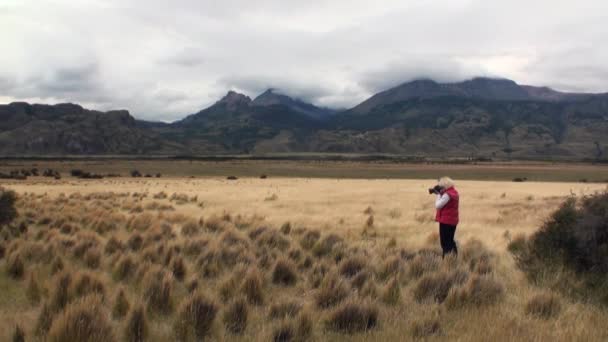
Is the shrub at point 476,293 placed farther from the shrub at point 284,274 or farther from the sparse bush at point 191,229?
the sparse bush at point 191,229

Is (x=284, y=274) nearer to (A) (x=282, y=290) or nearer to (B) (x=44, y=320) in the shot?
(A) (x=282, y=290)

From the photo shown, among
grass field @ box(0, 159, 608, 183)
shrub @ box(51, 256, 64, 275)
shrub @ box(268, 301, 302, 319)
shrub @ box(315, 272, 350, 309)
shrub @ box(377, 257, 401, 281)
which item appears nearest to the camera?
shrub @ box(268, 301, 302, 319)

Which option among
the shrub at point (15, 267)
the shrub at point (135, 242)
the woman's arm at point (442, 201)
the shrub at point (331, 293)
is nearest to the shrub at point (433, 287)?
the shrub at point (331, 293)

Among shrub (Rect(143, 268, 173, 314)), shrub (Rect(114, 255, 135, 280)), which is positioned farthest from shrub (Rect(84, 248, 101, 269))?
Result: shrub (Rect(143, 268, 173, 314))

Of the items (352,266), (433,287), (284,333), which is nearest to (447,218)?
(352,266)

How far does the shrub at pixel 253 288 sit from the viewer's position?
6.92 meters

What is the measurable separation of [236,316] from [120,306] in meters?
1.56

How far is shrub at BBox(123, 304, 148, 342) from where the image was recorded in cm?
534

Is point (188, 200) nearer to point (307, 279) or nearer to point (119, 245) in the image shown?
point (119, 245)

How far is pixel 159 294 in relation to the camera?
663 cm

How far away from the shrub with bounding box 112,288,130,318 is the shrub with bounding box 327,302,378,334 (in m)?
2.56

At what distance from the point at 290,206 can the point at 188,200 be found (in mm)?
7286

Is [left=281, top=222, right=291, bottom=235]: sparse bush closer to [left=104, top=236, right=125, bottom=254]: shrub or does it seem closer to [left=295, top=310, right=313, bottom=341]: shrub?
[left=104, top=236, right=125, bottom=254]: shrub

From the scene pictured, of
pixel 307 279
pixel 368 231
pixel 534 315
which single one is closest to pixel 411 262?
pixel 307 279
